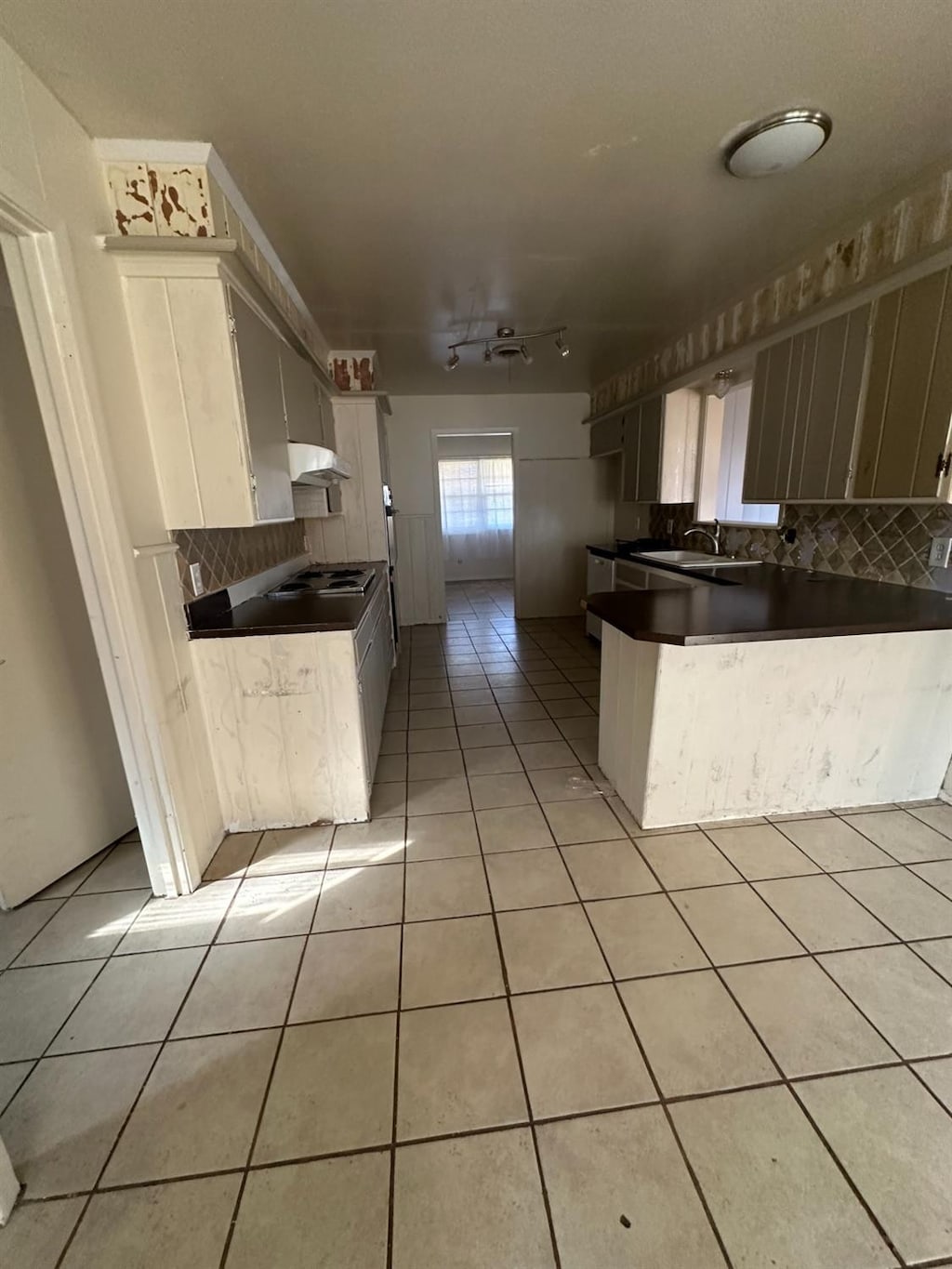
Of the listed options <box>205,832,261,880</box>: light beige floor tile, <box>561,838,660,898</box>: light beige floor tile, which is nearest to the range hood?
<box>205,832,261,880</box>: light beige floor tile

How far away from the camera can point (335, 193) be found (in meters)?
1.85

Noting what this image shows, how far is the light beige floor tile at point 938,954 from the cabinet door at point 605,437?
410 centimetres

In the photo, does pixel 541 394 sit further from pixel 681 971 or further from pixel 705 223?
pixel 681 971

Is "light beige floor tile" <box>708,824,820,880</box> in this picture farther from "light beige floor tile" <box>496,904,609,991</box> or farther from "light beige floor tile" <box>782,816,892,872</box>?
"light beige floor tile" <box>496,904,609,991</box>

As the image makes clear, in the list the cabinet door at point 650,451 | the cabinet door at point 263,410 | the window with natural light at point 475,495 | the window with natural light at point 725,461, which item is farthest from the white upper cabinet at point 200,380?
the window with natural light at point 475,495

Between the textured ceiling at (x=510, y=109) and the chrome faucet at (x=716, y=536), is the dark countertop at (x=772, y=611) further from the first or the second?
the textured ceiling at (x=510, y=109)

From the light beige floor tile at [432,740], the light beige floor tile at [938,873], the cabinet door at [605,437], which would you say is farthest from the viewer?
the cabinet door at [605,437]

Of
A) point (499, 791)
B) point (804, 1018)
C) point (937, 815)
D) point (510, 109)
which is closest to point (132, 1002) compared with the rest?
point (499, 791)

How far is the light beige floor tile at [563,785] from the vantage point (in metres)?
2.35

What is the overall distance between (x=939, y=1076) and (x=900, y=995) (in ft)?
0.69

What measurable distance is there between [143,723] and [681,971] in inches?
72.7

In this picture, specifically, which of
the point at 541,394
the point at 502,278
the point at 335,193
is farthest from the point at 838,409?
the point at 541,394

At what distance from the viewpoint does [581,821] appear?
2.17 m

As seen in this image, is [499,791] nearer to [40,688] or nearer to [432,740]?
[432,740]
